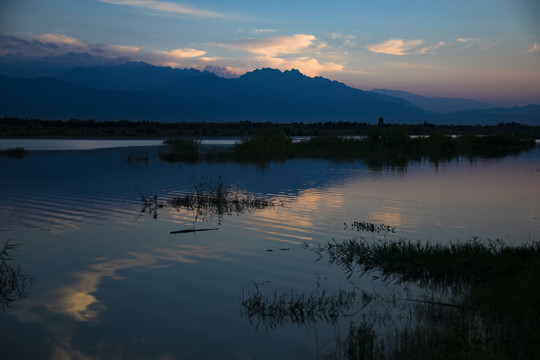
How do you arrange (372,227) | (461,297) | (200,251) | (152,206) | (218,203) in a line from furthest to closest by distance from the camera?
(218,203), (152,206), (372,227), (200,251), (461,297)

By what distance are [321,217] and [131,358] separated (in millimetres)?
10076

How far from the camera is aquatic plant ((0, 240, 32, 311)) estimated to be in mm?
8523

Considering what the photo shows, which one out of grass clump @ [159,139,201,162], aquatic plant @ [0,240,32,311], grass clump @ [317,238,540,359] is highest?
grass clump @ [159,139,201,162]

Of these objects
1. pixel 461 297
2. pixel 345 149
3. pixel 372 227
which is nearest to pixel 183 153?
pixel 345 149

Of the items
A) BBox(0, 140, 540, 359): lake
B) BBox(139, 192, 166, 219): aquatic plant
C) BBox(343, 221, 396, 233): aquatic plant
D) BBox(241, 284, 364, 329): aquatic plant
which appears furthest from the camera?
BBox(139, 192, 166, 219): aquatic plant

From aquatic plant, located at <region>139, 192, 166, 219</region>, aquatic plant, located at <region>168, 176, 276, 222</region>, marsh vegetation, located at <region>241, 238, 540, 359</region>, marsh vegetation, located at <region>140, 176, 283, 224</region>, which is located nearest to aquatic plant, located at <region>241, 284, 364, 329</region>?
marsh vegetation, located at <region>241, 238, 540, 359</region>

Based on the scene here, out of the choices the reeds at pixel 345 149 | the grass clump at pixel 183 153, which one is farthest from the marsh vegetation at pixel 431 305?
the grass clump at pixel 183 153

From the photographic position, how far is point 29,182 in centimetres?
2566

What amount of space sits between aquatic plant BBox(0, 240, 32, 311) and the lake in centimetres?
17

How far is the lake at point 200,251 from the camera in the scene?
7.04 m

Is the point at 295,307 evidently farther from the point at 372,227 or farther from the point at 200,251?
the point at 372,227

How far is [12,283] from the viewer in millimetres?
9117

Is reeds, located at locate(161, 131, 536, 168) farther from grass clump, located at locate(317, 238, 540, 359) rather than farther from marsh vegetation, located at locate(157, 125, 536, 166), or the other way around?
grass clump, located at locate(317, 238, 540, 359)

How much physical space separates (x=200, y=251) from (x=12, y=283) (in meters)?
4.14
